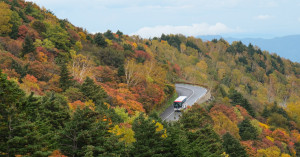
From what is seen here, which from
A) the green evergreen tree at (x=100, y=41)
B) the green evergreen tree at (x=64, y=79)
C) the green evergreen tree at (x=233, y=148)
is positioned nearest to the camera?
the green evergreen tree at (x=233, y=148)

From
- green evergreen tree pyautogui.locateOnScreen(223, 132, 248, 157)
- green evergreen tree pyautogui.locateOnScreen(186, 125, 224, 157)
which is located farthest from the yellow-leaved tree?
green evergreen tree pyautogui.locateOnScreen(223, 132, 248, 157)

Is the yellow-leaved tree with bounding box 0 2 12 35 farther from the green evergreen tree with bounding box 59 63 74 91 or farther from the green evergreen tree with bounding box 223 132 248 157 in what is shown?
the green evergreen tree with bounding box 223 132 248 157

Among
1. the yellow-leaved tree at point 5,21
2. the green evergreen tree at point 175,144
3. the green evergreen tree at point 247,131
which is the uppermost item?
the yellow-leaved tree at point 5,21

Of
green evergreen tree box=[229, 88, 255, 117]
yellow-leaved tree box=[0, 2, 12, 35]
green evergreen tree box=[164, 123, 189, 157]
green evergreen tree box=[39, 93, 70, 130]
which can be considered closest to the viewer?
green evergreen tree box=[39, 93, 70, 130]

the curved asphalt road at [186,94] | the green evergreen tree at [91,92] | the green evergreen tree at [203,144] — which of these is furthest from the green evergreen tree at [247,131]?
the green evergreen tree at [91,92]

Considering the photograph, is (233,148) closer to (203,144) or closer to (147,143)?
(203,144)

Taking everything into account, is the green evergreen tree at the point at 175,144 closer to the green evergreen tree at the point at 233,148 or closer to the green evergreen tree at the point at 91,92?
the green evergreen tree at the point at 233,148

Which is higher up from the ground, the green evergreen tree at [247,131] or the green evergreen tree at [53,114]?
the green evergreen tree at [53,114]
